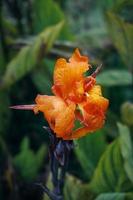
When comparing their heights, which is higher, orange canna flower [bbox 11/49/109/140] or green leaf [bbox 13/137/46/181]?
orange canna flower [bbox 11/49/109/140]

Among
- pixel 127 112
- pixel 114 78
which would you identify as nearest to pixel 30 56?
pixel 114 78

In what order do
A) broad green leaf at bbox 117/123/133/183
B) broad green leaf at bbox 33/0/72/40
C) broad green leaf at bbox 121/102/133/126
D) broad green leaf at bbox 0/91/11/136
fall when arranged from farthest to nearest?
broad green leaf at bbox 33/0/72/40 < broad green leaf at bbox 0/91/11/136 < broad green leaf at bbox 121/102/133/126 < broad green leaf at bbox 117/123/133/183

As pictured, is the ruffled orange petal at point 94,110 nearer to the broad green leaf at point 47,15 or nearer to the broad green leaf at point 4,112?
the broad green leaf at point 4,112

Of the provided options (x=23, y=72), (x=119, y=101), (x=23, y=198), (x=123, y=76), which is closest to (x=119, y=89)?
(x=119, y=101)

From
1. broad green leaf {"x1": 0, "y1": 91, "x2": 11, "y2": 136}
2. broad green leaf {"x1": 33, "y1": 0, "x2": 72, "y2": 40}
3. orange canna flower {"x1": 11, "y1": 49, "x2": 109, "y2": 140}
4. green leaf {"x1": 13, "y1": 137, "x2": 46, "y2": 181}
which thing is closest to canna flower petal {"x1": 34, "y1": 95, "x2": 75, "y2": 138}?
orange canna flower {"x1": 11, "y1": 49, "x2": 109, "y2": 140}

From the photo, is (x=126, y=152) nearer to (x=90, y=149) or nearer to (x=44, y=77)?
(x=90, y=149)

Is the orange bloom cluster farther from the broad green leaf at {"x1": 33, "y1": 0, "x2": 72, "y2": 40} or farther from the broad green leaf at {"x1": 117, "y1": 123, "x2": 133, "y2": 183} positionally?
the broad green leaf at {"x1": 33, "y1": 0, "x2": 72, "y2": 40}

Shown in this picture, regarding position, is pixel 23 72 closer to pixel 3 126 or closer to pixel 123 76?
pixel 3 126

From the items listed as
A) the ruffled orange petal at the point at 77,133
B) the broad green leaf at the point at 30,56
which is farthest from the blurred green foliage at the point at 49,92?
the ruffled orange petal at the point at 77,133
